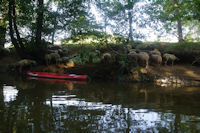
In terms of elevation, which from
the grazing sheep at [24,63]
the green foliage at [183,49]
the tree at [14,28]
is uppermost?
the tree at [14,28]

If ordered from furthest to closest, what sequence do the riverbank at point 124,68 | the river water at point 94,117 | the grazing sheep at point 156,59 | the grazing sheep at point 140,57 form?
1. the grazing sheep at point 156,59
2. the grazing sheep at point 140,57
3. the riverbank at point 124,68
4. the river water at point 94,117

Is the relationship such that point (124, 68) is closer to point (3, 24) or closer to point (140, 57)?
point (140, 57)

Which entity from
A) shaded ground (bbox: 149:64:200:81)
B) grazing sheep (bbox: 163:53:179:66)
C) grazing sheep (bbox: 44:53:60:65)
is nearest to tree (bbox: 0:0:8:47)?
grazing sheep (bbox: 44:53:60:65)

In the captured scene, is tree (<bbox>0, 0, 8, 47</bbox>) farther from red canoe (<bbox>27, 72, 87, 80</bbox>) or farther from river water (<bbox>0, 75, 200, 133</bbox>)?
river water (<bbox>0, 75, 200, 133</bbox>)

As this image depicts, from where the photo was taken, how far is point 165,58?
1744cm

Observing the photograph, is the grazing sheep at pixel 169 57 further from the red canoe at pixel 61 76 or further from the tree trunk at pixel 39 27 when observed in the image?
the tree trunk at pixel 39 27

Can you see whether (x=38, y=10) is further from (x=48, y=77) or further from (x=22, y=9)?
(x=48, y=77)

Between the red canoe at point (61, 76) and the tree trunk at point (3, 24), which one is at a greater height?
the tree trunk at point (3, 24)

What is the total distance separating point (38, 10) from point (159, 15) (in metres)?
10.8

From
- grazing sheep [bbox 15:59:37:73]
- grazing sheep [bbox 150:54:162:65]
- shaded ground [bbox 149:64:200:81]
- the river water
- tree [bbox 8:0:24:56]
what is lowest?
the river water

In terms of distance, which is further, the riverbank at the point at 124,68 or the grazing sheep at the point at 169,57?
the grazing sheep at the point at 169,57

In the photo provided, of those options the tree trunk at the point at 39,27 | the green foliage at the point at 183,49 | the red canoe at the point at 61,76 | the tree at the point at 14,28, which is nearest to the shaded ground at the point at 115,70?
the green foliage at the point at 183,49

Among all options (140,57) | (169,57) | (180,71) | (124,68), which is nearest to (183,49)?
(169,57)

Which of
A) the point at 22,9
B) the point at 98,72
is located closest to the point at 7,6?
the point at 22,9
